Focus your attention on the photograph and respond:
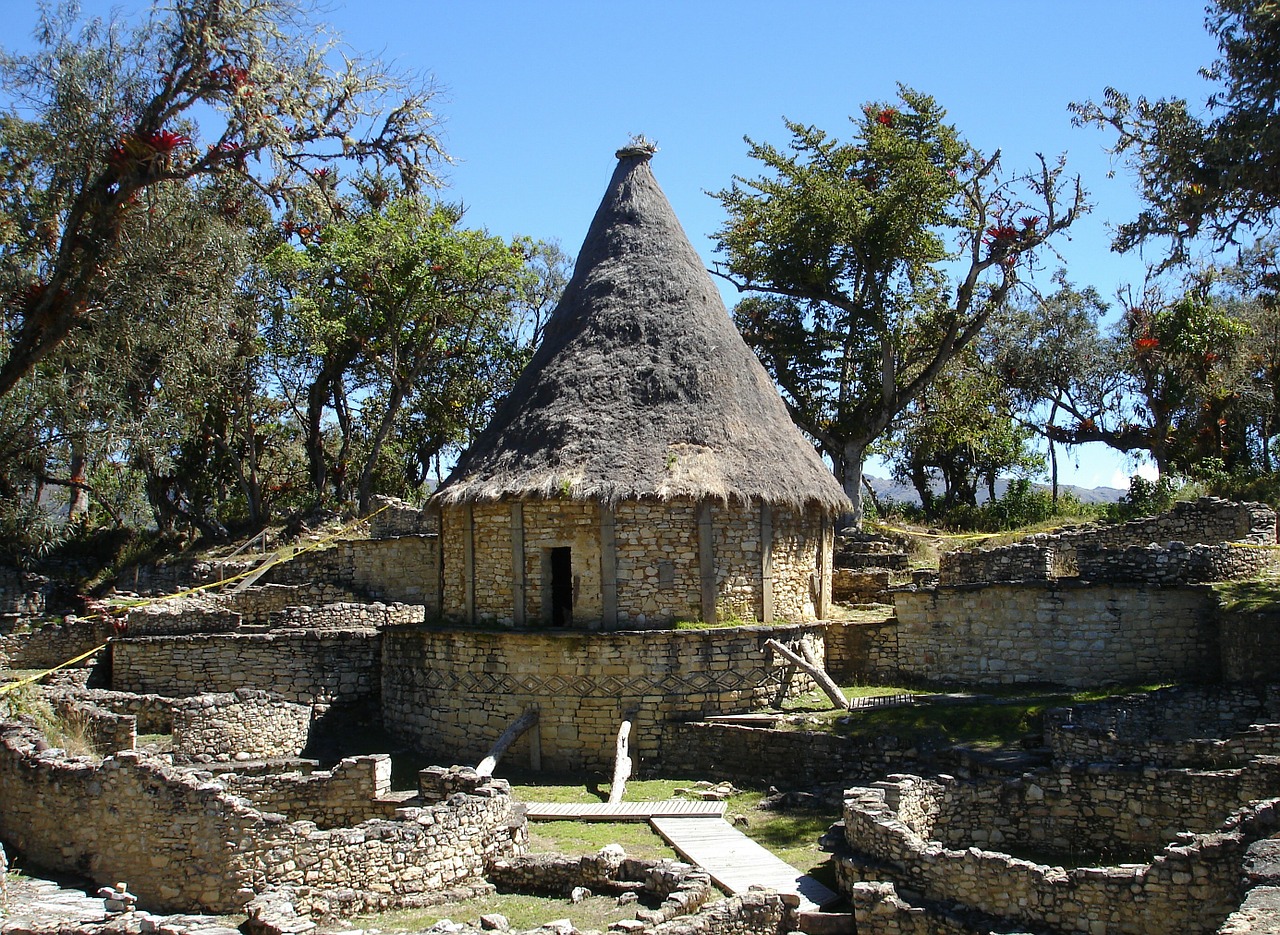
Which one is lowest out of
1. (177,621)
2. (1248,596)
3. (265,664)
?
(265,664)

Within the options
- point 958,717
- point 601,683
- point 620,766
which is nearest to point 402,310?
point 601,683

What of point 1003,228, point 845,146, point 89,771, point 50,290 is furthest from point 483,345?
point 89,771

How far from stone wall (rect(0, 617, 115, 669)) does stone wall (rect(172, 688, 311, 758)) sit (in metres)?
5.58

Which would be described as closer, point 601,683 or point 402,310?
point 601,683

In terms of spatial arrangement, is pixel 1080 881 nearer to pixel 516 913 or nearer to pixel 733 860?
pixel 733 860

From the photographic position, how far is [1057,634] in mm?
18562

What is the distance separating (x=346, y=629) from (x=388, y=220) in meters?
14.1

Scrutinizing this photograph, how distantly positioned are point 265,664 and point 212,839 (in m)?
9.92

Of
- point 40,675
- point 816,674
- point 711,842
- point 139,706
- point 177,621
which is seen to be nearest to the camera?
point 711,842

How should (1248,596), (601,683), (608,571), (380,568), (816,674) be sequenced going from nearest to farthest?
(1248,596), (816,674), (601,683), (608,571), (380,568)

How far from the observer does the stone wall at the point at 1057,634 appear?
18.0 meters

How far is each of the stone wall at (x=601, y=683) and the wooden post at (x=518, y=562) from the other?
0.62m

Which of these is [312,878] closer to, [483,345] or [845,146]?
[845,146]

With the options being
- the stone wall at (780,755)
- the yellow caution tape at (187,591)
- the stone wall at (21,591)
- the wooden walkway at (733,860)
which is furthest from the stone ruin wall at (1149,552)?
the stone wall at (21,591)
